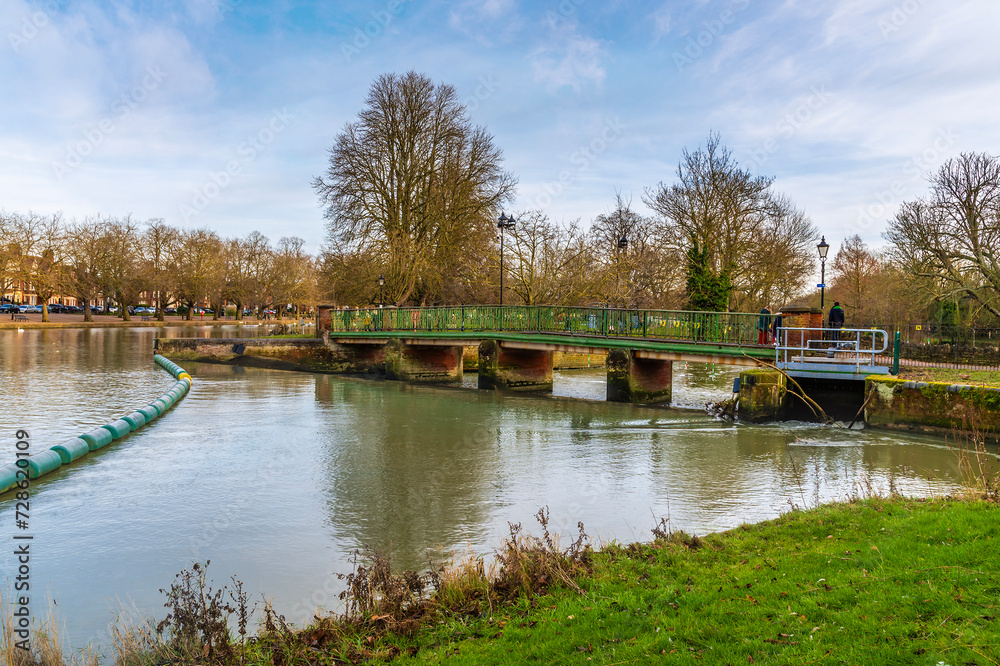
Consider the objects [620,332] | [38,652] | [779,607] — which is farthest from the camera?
[620,332]

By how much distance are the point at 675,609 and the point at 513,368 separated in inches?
790

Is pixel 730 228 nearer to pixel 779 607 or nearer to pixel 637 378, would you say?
pixel 637 378

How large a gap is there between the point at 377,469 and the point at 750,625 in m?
8.34

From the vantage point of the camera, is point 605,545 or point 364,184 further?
point 364,184

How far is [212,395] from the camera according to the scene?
69.7 feet

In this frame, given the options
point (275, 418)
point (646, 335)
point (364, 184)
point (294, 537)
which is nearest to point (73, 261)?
point (364, 184)

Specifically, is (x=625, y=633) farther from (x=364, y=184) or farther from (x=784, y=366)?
(x=364, y=184)

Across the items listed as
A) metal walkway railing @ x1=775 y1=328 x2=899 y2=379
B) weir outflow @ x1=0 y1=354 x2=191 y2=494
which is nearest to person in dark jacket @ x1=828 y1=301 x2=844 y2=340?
metal walkway railing @ x1=775 y1=328 x2=899 y2=379

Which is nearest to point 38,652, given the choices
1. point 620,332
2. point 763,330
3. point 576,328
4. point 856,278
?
point 763,330

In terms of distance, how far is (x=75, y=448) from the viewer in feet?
38.6

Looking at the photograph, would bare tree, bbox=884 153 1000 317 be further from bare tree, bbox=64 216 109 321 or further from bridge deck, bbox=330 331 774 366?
bare tree, bbox=64 216 109 321

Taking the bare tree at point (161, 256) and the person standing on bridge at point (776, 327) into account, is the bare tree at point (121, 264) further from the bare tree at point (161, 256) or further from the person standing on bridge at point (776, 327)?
the person standing on bridge at point (776, 327)

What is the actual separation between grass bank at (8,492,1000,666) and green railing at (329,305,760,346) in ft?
40.7

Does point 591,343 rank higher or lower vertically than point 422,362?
higher
